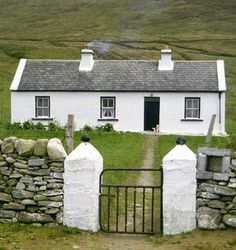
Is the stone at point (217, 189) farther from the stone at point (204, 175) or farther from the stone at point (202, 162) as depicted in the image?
the stone at point (202, 162)

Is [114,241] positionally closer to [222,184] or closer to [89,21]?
[222,184]

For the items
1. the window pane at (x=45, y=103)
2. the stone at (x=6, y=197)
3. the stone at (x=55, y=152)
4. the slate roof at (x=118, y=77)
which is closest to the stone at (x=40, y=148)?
the stone at (x=55, y=152)

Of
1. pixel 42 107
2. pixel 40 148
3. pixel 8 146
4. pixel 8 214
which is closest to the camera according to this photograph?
pixel 40 148

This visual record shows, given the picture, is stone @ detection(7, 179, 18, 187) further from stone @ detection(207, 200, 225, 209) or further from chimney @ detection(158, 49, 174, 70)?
chimney @ detection(158, 49, 174, 70)

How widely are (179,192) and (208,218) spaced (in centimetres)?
82

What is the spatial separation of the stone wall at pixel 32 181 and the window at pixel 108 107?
2515 centimetres

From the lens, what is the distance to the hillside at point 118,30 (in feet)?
282

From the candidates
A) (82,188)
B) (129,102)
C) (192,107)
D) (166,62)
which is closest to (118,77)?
(129,102)

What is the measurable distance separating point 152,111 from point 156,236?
25794 millimetres

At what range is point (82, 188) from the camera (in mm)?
12922

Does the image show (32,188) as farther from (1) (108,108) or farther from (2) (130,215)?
(1) (108,108)

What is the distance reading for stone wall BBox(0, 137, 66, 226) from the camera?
13.1m

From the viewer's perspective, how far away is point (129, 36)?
11794cm

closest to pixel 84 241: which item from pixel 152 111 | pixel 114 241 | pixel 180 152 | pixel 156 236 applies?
pixel 114 241
